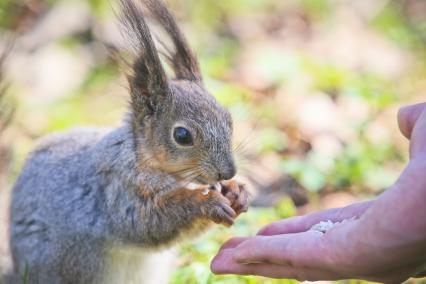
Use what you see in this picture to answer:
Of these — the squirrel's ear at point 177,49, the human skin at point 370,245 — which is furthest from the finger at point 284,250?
the squirrel's ear at point 177,49

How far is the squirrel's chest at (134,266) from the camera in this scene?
9.48ft

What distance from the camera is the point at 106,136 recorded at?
9.68ft

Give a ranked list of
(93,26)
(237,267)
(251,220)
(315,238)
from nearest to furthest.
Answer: (315,238) → (237,267) → (251,220) → (93,26)

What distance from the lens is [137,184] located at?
2.72 meters

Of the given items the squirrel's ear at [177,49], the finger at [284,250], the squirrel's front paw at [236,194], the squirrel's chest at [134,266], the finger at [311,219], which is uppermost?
the squirrel's ear at [177,49]

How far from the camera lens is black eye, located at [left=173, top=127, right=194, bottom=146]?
261cm

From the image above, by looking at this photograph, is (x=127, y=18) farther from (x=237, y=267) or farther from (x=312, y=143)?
(x=312, y=143)

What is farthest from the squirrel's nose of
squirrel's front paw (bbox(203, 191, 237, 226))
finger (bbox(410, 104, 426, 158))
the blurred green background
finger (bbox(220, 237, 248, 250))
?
finger (bbox(410, 104, 426, 158))

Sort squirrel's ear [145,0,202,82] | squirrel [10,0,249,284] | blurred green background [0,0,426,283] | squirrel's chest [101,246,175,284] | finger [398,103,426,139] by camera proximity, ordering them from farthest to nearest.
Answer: blurred green background [0,0,426,283] < squirrel's chest [101,246,175,284] < squirrel's ear [145,0,202,82] < squirrel [10,0,249,284] < finger [398,103,426,139]

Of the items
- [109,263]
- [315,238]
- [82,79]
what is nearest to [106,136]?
[109,263]

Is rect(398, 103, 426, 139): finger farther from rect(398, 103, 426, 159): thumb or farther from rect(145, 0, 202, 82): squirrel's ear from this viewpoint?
rect(145, 0, 202, 82): squirrel's ear

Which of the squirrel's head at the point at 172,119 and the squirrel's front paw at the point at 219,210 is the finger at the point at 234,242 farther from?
the squirrel's head at the point at 172,119

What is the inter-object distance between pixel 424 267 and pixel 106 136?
1.39 metres

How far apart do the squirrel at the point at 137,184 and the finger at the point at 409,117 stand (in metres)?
0.62
